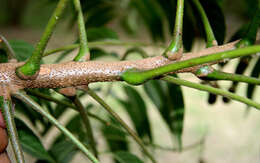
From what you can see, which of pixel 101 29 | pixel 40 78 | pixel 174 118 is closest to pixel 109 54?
pixel 101 29

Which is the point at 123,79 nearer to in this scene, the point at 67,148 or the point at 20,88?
the point at 20,88

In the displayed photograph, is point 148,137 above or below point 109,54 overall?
below

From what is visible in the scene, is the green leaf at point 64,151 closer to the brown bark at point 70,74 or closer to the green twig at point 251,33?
the brown bark at point 70,74

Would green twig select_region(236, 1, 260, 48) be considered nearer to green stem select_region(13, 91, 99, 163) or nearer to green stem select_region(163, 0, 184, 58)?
green stem select_region(163, 0, 184, 58)

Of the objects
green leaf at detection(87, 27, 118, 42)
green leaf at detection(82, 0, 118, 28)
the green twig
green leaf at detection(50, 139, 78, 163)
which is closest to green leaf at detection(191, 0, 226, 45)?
the green twig

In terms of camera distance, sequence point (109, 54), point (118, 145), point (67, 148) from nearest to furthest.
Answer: point (67, 148), point (109, 54), point (118, 145)

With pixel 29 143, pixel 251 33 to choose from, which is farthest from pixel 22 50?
pixel 251 33
